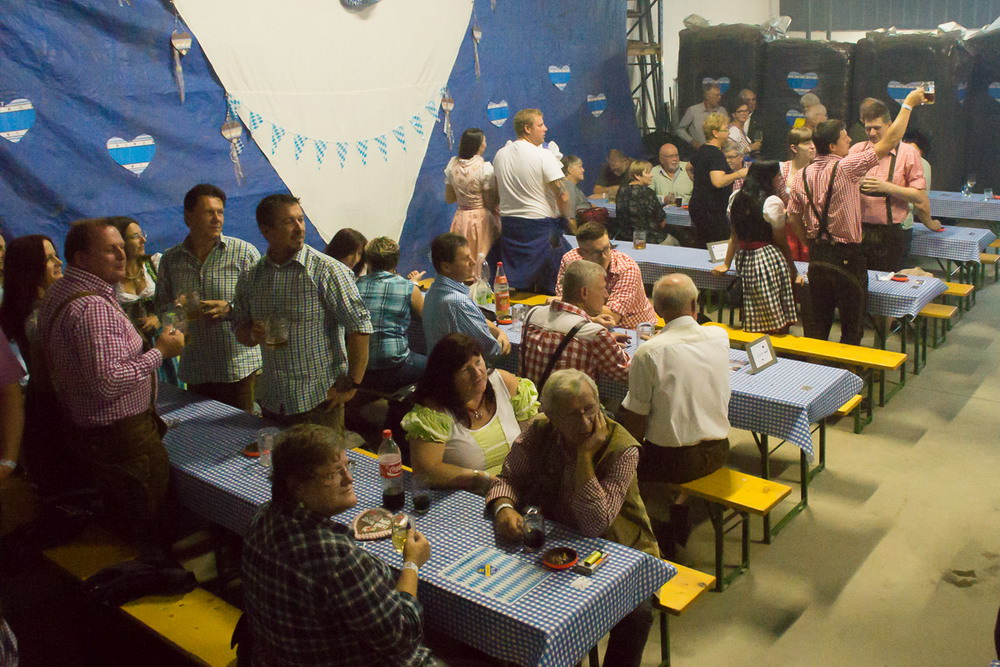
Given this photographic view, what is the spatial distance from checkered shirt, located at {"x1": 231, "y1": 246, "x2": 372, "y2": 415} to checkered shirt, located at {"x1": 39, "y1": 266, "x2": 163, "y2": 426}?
0.59 m

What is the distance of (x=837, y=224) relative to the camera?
5.09 meters

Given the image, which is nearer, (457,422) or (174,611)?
(174,611)

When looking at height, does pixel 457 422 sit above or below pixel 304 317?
below

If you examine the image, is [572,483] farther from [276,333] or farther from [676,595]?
[276,333]

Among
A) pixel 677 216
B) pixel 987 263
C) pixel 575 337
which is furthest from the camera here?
pixel 677 216

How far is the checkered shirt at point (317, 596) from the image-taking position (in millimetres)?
2078

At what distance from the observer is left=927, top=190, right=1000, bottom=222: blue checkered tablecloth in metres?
7.35

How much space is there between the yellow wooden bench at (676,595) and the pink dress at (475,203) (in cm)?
383

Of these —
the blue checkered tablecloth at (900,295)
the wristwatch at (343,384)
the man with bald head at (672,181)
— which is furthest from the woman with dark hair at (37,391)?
the man with bald head at (672,181)

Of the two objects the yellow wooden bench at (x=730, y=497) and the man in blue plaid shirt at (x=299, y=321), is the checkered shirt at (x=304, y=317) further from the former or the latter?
the yellow wooden bench at (x=730, y=497)

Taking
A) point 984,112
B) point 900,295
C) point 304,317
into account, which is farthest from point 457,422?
point 984,112

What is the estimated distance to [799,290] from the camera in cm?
555

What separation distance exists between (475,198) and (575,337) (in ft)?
9.88

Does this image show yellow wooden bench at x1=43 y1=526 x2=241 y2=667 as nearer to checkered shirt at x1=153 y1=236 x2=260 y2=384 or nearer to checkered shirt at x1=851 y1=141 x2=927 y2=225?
checkered shirt at x1=153 y1=236 x2=260 y2=384
